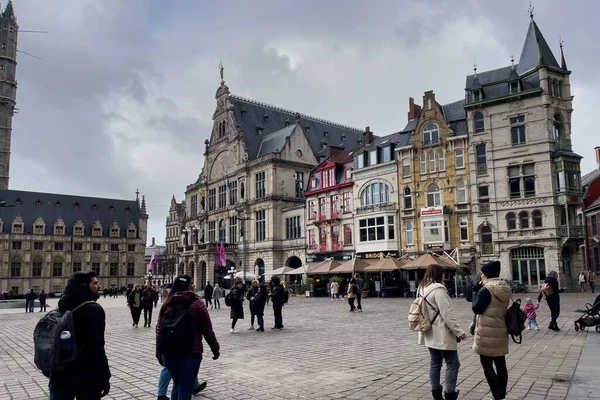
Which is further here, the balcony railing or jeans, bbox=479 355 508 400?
the balcony railing

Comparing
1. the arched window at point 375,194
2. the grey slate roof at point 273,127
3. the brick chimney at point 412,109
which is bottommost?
the arched window at point 375,194

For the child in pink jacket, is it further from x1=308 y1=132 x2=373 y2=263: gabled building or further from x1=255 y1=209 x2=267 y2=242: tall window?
x1=255 y1=209 x2=267 y2=242: tall window

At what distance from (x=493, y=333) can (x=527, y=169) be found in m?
33.3

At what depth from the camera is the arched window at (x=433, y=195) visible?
1571 inches

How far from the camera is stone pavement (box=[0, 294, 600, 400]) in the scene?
7516 millimetres

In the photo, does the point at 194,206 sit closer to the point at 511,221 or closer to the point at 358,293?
the point at 511,221

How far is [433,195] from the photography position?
40.2 metres

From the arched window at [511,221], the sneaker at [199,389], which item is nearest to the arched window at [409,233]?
the arched window at [511,221]

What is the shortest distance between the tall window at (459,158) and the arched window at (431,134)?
2049 millimetres

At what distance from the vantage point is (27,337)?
1691cm

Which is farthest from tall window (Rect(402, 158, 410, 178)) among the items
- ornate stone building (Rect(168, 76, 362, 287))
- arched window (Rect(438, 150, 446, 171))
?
ornate stone building (Rect(168, 76, 362, 287))

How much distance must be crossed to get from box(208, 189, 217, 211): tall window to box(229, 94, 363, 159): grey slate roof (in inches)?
348

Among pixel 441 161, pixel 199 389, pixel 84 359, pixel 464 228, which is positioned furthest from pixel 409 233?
pixel 84 359

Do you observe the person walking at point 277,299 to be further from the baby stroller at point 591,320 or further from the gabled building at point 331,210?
the gabled building at point 331,210
